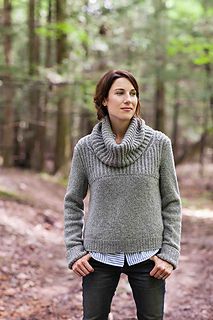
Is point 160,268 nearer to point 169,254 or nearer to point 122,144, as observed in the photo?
point 169,254

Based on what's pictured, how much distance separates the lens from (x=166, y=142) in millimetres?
2730

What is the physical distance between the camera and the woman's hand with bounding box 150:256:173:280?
2586mm

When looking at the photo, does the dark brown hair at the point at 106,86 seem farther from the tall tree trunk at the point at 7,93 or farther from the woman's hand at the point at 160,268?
the tall tree trunk at the point at 7,93

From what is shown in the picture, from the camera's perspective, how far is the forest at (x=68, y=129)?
5340 mm

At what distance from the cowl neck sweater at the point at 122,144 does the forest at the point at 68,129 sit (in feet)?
8.02

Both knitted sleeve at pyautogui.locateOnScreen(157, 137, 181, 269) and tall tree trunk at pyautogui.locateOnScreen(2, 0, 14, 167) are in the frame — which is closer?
knitted sleeve at pyautogui.locateOnScreen(157, 137, 181, 269)

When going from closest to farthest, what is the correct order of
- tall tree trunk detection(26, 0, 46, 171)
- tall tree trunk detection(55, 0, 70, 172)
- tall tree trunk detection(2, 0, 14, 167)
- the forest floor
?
the forest floor → tall tree trunk detection(2, 0, 14, 167) → tall tree trunk detection(55, 0, 70, 172) → tall tree trunk detection(26, 0, 46, 171)

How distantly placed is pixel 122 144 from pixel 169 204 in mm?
441

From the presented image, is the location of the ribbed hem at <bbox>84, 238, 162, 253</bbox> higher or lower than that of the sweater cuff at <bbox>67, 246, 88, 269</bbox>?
higher

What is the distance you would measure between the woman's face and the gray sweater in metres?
0.07

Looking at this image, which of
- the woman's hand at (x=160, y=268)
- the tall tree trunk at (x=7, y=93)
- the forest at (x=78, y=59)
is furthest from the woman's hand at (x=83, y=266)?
the tall tree trunk at (x=7, y=93)

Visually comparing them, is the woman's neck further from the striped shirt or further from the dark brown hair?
the striped shirt

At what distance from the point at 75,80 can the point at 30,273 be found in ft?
19.9

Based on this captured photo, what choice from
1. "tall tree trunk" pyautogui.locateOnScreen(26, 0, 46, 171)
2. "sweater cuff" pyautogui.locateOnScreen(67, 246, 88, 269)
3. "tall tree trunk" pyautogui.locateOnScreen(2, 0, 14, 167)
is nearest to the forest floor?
"sweater cuff" pyautogui.locateOnScreen(67, 246, 88, 269)
